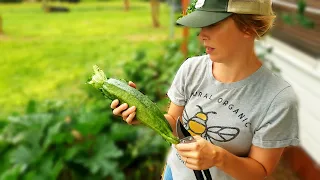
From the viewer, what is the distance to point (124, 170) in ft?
11.3

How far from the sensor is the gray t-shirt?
3.78ft

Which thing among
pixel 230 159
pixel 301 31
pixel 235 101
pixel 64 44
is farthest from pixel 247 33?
pixel 64 44

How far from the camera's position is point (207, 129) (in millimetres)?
1219

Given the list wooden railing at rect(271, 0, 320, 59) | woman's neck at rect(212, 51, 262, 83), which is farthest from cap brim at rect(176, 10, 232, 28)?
wooden railing at rect(271, 0, 320, 59)

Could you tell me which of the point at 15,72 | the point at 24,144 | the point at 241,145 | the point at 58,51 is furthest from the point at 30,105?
the point at 58,51

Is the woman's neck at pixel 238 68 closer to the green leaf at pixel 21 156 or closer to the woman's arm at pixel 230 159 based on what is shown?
the woman's arm at pixel 230 159

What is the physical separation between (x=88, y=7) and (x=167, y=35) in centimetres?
183

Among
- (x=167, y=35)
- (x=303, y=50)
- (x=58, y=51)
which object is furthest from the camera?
(x=167, y=35)

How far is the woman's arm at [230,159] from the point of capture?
1056 mm

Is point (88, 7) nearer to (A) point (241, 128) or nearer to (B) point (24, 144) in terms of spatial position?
(B) point (24, 144)

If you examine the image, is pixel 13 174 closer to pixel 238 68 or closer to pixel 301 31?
pixel 238 68

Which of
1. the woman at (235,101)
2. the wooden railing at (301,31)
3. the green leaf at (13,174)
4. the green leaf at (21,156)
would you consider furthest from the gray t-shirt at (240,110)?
the wooden railing at (301,31)

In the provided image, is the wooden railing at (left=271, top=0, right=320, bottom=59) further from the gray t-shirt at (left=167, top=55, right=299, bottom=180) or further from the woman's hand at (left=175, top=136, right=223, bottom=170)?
the woman's hand at (left=175, top=136, right=223, bottom=170)

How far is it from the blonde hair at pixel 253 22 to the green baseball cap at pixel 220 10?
0.02 m
